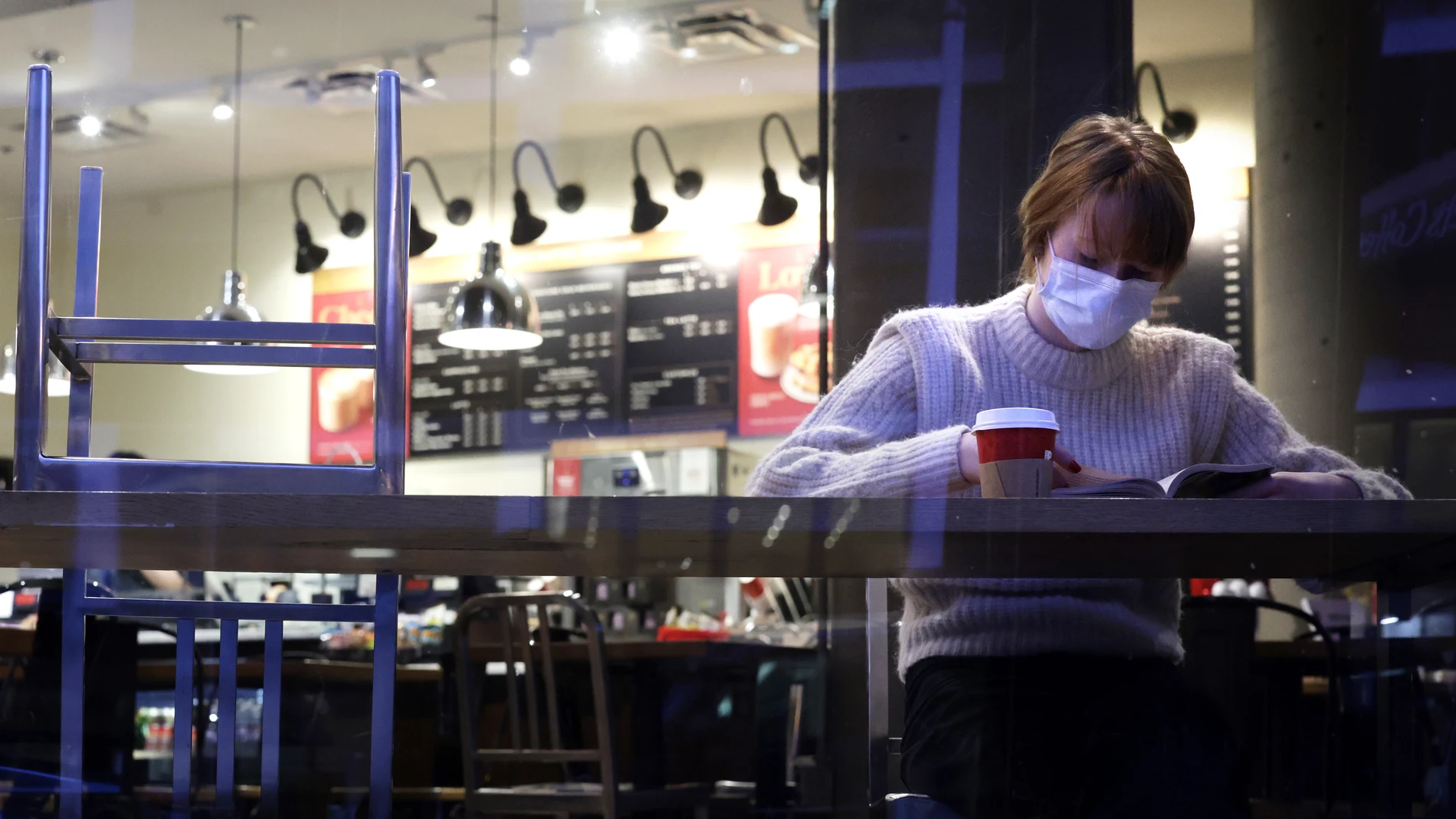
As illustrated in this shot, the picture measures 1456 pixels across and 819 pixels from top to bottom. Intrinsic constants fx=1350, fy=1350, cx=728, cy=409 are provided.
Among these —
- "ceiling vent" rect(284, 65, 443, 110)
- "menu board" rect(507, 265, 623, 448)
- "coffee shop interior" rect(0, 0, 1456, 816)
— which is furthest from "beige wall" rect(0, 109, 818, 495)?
"ceiling vent" rect(284, 65, 443, 110)

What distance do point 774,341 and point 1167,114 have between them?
2.55m

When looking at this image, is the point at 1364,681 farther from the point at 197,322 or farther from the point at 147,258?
the point at 147,258

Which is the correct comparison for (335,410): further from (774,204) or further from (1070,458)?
(1070,458)

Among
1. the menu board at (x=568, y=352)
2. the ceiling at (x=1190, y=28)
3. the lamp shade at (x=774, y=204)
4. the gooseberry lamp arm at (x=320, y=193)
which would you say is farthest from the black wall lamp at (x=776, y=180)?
the ceiling at (x=1190, y=28)

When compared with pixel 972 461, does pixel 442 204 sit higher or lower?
higher

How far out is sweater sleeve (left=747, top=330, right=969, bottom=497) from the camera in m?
1.14

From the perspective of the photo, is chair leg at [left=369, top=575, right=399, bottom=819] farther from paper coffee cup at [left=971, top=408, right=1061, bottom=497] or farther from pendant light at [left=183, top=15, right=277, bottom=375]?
pendant light at [left=183, top=15, right=277, bottom=375]

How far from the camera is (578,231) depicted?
516 centimetres

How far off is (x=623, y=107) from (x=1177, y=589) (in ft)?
→ 12.9

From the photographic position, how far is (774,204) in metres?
4.94

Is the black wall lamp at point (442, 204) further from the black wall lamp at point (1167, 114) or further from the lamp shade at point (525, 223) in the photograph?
the black wall lamp at point (1167, 114)

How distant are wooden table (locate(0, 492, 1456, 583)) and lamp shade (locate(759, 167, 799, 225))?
4013 millimetres

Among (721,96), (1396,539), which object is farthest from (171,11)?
(1396,539)

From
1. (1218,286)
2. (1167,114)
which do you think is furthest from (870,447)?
(1167,114)
